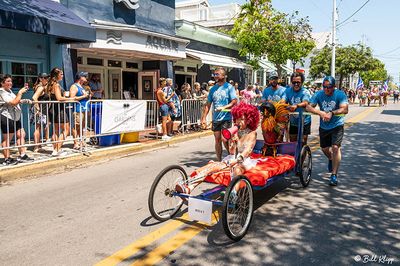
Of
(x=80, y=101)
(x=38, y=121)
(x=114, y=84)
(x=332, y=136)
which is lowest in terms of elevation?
(x=332, y=136)

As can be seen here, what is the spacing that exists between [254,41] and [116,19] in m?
11.2

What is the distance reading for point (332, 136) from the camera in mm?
6359

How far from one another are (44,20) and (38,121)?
2931 mm

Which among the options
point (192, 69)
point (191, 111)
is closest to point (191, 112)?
point (191, 111)

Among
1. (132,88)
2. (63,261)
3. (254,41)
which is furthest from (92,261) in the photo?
(254,41)

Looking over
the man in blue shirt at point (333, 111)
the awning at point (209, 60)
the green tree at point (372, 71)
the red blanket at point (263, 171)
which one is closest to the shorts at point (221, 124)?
the red blanket at point (263, 171)

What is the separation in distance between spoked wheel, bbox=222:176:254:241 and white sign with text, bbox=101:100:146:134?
18.8 feet

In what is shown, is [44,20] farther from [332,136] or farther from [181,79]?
[181,79]

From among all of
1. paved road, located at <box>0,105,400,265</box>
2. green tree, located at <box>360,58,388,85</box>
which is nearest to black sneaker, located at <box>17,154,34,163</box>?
paved road, located at <box>0,105,400,265</box>

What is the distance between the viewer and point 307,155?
248 inches

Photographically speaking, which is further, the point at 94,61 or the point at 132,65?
the point at 132,65

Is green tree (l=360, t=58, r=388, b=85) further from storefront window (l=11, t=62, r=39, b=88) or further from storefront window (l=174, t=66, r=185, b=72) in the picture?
storefront window (l=11, t=62, r=39, b=88)

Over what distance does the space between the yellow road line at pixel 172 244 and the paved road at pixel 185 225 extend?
0.04ft

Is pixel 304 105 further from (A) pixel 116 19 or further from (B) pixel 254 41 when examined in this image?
(B) pixel 254 41
